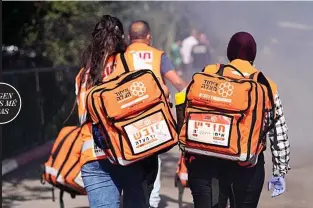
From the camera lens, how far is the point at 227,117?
438 cm

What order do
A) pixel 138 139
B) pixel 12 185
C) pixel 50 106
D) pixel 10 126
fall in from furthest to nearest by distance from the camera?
pixel 50 106
pixel 10 126
pixel 12 185
pixel 138 139

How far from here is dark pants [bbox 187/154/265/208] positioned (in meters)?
4.61

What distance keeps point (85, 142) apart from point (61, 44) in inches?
381

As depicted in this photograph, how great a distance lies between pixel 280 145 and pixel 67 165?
231 cm

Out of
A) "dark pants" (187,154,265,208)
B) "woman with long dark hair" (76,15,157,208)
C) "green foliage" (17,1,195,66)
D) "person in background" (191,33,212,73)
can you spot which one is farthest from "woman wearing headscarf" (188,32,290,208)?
"person in background" (191,33,212,73)

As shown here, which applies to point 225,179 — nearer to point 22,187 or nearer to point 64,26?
point 22,187

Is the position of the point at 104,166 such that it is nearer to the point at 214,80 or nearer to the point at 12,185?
the point at 214,80

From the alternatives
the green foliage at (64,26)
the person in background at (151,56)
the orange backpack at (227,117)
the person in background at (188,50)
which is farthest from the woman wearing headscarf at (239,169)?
the person in background at (188,50)

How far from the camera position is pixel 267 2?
20.4 meters

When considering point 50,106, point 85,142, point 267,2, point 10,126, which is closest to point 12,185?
point 10,126

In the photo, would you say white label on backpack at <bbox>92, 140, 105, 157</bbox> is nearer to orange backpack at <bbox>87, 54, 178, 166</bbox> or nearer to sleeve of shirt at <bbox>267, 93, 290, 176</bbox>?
orange backpack at <bbox>87, 54, 178, 166</bbox>

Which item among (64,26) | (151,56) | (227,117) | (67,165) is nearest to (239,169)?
(227,117)

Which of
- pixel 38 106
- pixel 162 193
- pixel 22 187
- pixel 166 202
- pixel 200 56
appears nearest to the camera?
pixel 166 202

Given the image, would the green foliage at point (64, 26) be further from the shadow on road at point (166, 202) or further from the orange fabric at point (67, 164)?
the orange fabric at point (67, 164)
